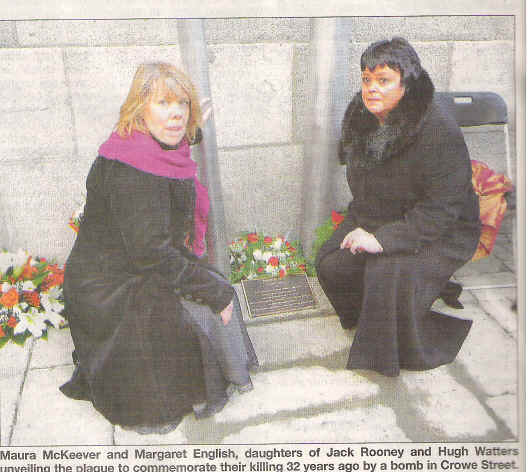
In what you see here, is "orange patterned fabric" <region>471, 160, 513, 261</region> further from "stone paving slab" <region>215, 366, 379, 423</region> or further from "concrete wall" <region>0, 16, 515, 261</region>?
"stone paving slab" <region>215, 366, 379, 423</region>

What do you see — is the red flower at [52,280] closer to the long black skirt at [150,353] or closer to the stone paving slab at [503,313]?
the long black skirt at [150,353]

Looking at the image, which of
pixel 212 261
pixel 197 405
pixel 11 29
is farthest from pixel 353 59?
pixel 197 405

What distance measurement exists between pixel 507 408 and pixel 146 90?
5.58ft

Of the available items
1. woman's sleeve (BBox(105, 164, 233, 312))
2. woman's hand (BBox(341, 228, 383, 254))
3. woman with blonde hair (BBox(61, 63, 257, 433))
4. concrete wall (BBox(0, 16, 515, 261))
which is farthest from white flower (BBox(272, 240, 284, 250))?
woman's sleeve (BBox(105, 164, 233, 312))

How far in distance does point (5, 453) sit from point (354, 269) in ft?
4.76

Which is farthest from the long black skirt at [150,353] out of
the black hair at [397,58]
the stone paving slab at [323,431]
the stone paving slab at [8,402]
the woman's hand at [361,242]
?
the black hair at [397,58]

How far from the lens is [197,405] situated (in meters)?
1.81

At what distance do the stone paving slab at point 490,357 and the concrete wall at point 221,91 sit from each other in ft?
2.68

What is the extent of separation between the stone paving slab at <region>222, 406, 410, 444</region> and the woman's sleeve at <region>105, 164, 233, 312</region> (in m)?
0.62

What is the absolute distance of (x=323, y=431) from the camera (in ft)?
5.92

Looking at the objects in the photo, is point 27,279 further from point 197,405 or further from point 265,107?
point 265,107

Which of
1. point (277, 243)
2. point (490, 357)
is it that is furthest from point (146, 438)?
point (490, 357)

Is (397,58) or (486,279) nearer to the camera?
(397,58)

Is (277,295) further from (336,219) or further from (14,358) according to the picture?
(14,358)
